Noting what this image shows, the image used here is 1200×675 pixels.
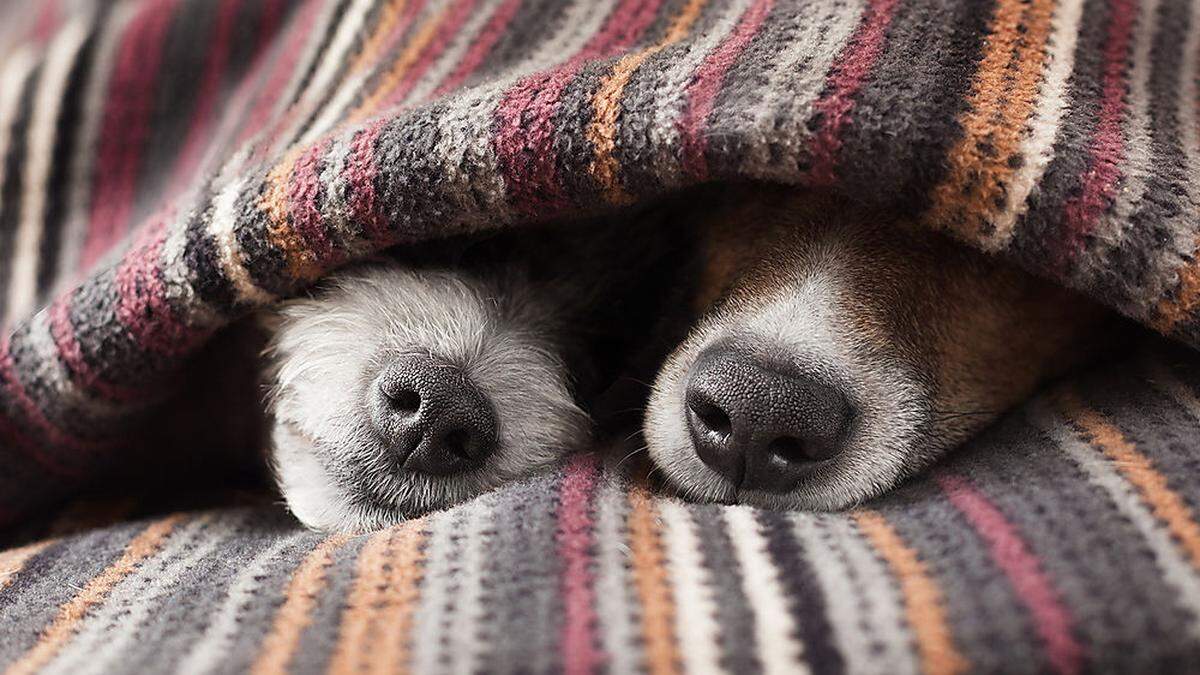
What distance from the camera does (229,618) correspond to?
637mm

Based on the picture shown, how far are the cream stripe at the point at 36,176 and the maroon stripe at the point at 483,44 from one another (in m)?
0.57

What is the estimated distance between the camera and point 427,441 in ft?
2.60

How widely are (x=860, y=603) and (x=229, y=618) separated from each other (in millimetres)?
387

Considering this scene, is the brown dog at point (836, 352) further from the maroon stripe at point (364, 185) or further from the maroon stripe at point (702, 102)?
the maroon stripe at point (364, 185)

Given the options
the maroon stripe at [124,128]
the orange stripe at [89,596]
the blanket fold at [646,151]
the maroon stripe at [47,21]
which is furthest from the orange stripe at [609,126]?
the maroon stripe at [47,21]

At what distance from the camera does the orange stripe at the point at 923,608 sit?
503 mm

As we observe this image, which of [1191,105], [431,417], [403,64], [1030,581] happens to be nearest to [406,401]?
[431,417]

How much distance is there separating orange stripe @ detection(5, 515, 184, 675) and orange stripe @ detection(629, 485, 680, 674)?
1.23ft

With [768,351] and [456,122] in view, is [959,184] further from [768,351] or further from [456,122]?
[456,122]

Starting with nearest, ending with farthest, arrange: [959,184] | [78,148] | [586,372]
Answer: [959,184]
[586,372]
[78,148]

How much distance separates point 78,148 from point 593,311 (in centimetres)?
71

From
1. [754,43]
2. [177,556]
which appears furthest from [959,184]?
[177,556]

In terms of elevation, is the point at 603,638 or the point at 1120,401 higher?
the point at 603,638

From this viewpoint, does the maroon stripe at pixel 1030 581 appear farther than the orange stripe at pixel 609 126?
No
